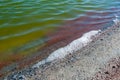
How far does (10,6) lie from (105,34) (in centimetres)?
408

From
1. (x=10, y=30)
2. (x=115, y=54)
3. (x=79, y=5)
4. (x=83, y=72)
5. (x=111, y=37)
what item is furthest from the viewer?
(x=79, y=5)

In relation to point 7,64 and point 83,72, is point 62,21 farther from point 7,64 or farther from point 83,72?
point 83,72

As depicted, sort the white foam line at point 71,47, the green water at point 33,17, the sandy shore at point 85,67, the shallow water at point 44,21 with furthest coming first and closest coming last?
the green water at point 33,17
the shallow water at point 44,21
the white foam line at point 71,47
the sandy shore at point 85,67

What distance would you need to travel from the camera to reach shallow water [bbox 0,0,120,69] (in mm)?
7191

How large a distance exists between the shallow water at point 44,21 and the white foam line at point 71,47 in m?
0.36

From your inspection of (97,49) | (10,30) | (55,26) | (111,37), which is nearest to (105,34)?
(111,37)

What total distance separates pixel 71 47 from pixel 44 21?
2170 mm

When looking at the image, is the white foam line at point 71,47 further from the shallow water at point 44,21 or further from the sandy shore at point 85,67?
the shallow water at point 44,21

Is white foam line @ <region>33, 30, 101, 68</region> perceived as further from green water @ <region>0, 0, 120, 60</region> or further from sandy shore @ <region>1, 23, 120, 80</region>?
green water @ <region>0, 0, 120, 60</region>

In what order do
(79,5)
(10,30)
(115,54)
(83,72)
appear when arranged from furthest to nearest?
1. (79,5)
2. (10,30)
3. (115,54)
4. (83,72)

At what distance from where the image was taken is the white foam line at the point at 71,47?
6321 mm

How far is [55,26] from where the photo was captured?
27.6ft

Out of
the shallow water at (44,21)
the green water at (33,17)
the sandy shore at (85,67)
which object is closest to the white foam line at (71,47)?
the sandy shore at (85,67)

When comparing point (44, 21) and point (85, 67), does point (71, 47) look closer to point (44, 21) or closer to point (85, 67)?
point (85, 67)
